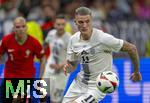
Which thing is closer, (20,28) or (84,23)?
(84,23)

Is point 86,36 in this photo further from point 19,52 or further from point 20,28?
point 19,52

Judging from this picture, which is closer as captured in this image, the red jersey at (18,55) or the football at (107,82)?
the football at (107,82)

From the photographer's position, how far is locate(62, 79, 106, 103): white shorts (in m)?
12.1

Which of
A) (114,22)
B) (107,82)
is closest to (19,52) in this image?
(107,82)

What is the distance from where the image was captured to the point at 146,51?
20406mm

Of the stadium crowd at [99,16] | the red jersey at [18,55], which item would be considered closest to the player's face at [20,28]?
the red jersey at [18,55]

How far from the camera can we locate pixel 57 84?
16656mm

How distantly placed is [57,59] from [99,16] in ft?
15.3

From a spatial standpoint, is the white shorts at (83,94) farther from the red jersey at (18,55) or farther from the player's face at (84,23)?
the red jersey at (18,55)

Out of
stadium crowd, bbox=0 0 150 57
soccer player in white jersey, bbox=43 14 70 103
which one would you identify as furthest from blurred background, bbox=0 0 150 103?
soccer player in white jersey, bbox=43 14 70 103

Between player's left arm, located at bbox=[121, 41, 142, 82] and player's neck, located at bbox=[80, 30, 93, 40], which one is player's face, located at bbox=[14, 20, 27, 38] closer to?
player's neck, located at bbox=[80, 30, 93, 40]

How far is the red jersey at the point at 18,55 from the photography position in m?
14.2

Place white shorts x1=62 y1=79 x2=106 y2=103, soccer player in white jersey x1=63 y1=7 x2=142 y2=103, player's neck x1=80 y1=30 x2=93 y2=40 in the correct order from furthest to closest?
player's neck x1=80 y1=30 x2=93 y2=40
soccer player in white jersey x1=63 y1=7 x2=142 y2=103
white shorts x1=62 y1=79 x2=106 y2=103

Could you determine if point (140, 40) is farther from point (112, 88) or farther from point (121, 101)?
point (112, 88)
